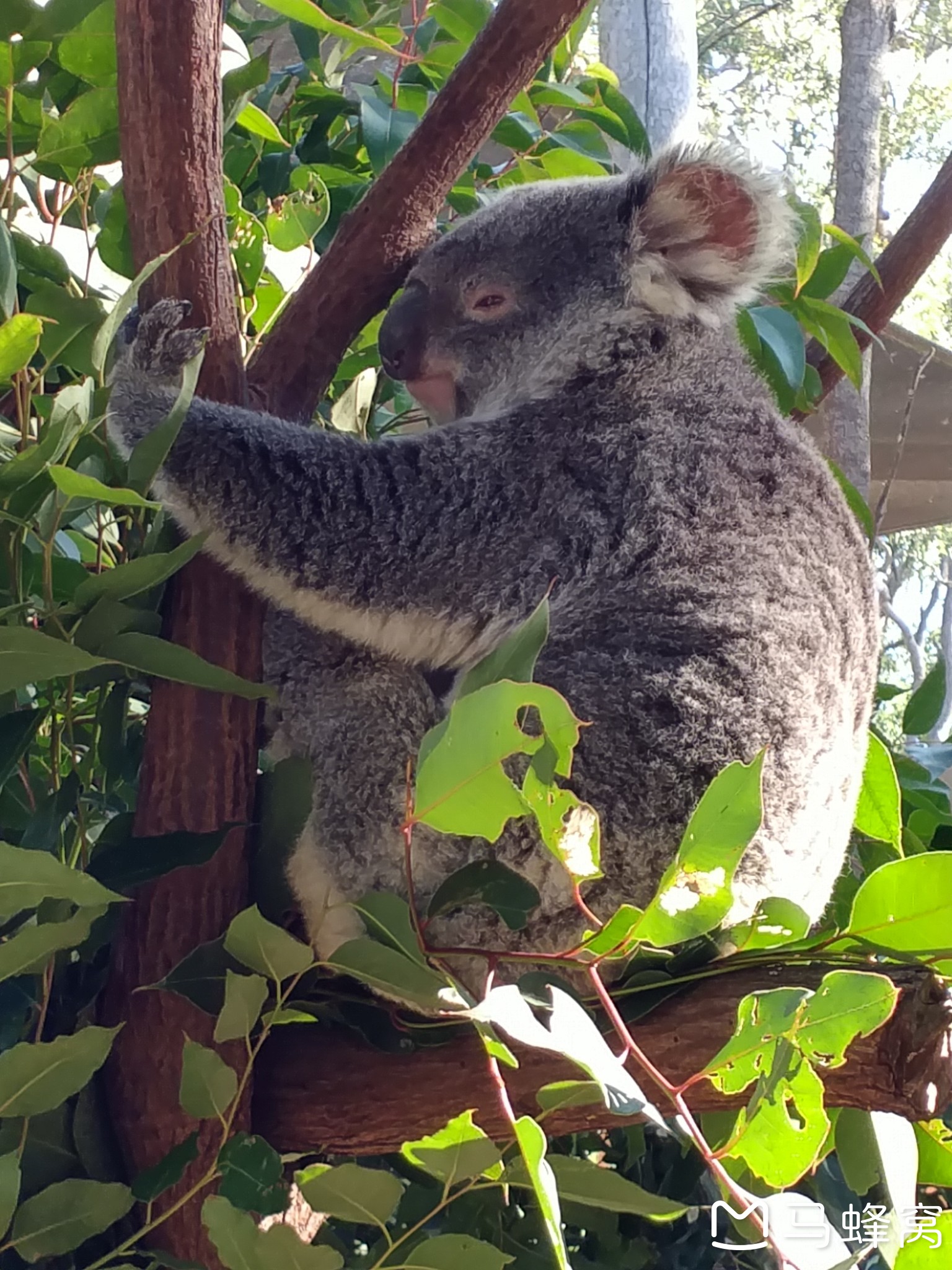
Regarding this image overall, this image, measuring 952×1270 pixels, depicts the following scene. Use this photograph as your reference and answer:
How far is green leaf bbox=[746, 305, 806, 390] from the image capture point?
175cm

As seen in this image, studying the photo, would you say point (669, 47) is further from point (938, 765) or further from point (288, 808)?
point (288, 808)

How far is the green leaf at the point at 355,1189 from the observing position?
3.24ft

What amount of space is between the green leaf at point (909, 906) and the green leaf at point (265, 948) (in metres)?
0.48

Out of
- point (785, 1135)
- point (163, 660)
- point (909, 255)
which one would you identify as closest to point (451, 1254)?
point (785, 1135)

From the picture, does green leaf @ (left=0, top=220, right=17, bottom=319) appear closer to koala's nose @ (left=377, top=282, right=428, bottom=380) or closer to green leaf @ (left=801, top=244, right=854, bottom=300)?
koala's nose @ (left=377, top=282, right=428, bottom=380)

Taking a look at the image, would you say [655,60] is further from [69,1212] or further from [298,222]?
[69,1212]

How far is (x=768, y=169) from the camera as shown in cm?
181

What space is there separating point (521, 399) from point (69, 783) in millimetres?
906

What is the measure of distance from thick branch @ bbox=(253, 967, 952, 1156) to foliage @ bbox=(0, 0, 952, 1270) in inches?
1.2

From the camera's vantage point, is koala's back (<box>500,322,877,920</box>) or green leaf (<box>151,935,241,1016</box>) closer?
green leaf (<box>151,935,241,1016</box>)

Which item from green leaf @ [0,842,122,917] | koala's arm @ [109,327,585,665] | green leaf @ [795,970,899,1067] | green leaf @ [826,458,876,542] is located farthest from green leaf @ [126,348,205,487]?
Answer: green leaf @ [826,458,876,542]

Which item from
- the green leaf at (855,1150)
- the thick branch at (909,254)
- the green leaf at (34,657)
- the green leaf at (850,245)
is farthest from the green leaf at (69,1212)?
the thick branch at (909,254)

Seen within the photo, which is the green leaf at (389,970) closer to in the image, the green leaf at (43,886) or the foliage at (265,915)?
the foliage at (265,915)

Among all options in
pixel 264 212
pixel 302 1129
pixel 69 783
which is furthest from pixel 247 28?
pixel 302 1129
